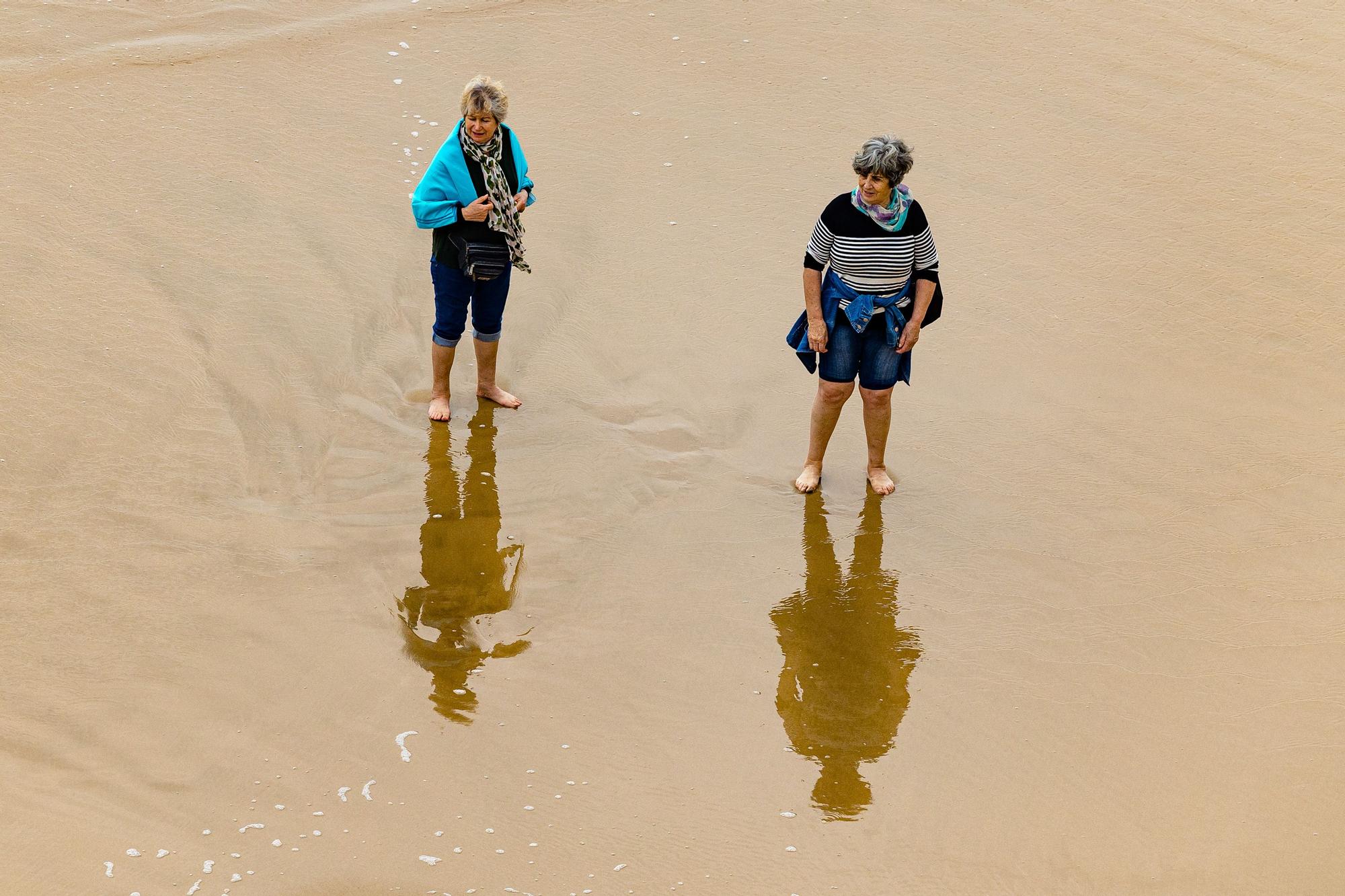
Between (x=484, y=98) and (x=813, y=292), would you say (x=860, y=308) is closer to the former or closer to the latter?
(x=813, y=292)

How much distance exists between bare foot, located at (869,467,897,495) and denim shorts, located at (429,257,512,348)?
1965 millimetres

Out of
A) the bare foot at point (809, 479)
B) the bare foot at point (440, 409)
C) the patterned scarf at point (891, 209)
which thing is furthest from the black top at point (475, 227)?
the bare foot at point (809, 479)

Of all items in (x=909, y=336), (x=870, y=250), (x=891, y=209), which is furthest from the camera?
(x=909, y=336)

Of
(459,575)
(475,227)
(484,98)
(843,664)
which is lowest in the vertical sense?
(843,664)

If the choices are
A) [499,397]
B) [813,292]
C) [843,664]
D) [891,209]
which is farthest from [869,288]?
[499,397]

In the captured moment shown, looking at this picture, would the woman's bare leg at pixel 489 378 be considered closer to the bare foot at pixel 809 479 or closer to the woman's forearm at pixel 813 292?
the bare foot at pixel 809 479

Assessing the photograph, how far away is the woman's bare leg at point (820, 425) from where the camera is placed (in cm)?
532

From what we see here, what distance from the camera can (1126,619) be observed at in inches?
191

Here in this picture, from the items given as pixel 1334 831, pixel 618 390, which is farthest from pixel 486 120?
pixel 1334 831

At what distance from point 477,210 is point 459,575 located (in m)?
1.60

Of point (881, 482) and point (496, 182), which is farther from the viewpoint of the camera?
point (881, 482)

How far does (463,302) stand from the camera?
5.68 meters

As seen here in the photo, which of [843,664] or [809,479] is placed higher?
[809,479]

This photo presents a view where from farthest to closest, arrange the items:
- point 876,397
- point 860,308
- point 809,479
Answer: point 809,479 < point 876,397 < point 860,308
